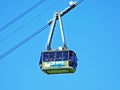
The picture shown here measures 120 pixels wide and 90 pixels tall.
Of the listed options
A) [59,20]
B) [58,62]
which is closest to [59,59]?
[58,62]

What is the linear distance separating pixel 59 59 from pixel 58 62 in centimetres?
53

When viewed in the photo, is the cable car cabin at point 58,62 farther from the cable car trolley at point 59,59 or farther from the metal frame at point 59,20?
the metal frame at point 59,20

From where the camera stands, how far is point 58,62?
75.6 metres

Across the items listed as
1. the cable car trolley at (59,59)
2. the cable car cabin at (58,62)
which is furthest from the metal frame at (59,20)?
the cable car cabin at (58,62)

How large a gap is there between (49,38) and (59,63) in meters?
3.85

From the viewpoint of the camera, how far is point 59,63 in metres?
75.2

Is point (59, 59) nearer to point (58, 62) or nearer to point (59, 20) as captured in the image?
point (58, 62)

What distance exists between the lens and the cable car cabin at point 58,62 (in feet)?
244

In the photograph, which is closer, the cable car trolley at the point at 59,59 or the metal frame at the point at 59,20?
the cable car trolley at the point at 59,59

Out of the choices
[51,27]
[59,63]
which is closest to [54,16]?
[51,27]

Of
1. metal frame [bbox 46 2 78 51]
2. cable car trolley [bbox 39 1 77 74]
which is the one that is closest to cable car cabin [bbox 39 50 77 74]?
cable car trolley [bbox 39 1 77 74]

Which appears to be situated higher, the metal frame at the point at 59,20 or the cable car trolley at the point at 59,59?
the metal frame at the point at 59,20

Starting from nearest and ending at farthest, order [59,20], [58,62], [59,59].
Result: [58,62] → [59,59] → [59,20]

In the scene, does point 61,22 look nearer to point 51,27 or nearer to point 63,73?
point 51,27
